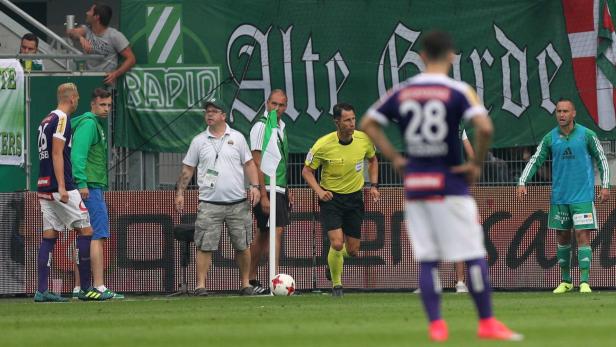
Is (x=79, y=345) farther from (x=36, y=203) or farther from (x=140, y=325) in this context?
(x=36, y=203)

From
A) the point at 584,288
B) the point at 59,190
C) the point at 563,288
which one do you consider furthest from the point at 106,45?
the point at 584,288

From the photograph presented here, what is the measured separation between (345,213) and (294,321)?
4.88 m

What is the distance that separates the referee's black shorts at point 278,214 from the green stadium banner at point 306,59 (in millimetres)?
1773

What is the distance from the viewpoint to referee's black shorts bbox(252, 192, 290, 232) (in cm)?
1698

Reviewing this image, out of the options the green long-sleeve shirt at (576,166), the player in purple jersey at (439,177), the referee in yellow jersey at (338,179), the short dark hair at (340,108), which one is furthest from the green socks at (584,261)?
the player in purple jersey at (439,177)

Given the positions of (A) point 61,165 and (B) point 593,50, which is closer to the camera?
(A) point 61,165

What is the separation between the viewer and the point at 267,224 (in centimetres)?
1716

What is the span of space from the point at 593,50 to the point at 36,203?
7604mm

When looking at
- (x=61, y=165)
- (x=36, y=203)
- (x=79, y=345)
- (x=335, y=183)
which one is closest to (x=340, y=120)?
(x=335, y=183)

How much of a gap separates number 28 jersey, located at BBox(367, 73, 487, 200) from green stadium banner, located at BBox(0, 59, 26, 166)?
9954mm

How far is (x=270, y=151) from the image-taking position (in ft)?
54.3

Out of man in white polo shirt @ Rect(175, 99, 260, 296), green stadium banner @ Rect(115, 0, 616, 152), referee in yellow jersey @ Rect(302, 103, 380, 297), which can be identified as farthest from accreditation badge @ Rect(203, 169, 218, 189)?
green stadium banner @ Rect(115, 0, 616, 152)

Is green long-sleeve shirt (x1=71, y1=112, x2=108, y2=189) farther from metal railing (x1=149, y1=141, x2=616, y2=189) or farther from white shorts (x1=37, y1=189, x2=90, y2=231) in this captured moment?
metal railing (x1=149, y1=141, x2=616, y2=189)

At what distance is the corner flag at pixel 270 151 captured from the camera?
16.5 metres
